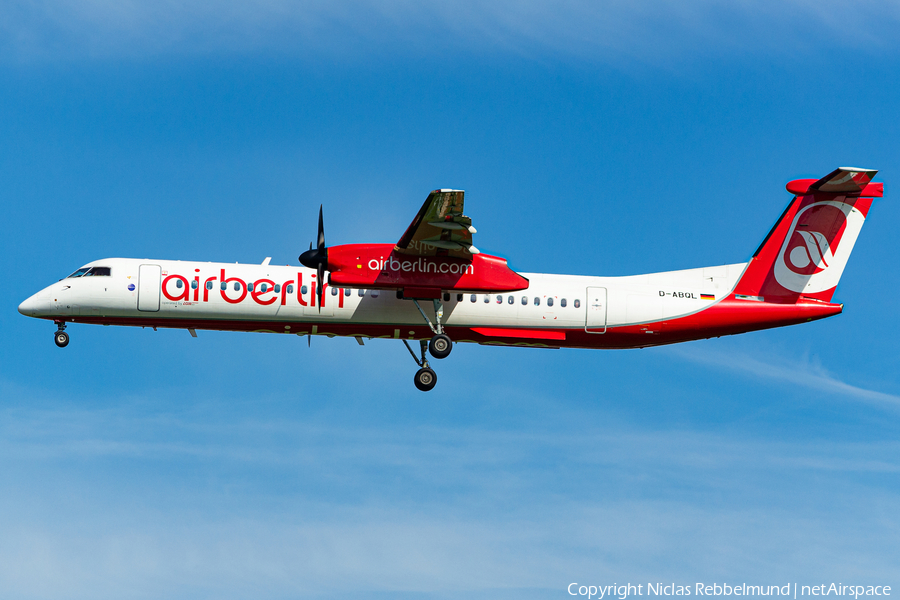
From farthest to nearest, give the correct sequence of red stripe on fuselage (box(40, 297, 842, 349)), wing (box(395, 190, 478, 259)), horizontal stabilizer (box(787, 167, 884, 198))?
horizontal stabilizer (box(787, 167, 884, 198))
red stripe on fuselage (box(40, 297, 842, 349))
wing (box(395, 190, 478, 259))

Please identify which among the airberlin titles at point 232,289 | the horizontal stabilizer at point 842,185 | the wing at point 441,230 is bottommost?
the airberlin titles at point 232,289

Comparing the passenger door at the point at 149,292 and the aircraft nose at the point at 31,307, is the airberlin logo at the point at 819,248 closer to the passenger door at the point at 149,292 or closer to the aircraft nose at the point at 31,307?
the passenger door at the point at 149,292

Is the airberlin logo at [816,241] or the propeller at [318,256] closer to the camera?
the propeller at [318,256]

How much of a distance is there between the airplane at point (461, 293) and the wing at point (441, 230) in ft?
0.13

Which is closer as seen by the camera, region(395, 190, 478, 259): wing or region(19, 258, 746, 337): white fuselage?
region(395, 190, 478, 259): wing

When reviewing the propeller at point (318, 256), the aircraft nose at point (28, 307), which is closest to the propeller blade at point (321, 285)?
the propeller at point (318, 256)

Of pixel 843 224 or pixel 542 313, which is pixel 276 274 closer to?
pixel 542 313

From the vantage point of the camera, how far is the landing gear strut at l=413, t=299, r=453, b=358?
933 inches

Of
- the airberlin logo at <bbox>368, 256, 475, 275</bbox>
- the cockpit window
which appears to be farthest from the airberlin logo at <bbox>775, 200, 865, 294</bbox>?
the cockpit window

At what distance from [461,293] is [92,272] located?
978cm

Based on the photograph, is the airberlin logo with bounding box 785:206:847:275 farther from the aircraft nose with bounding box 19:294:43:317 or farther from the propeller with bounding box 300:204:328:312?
the aircraft nose with bounding box 19:294:43:317

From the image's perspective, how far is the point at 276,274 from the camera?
24094 millimetres

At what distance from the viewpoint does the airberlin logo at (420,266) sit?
2322 centimetres

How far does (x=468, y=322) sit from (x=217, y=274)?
22.3ft
